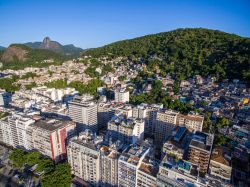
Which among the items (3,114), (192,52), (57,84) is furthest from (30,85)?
(192,52)

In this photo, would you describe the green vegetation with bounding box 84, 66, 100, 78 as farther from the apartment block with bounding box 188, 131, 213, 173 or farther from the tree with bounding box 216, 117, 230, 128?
the apartment block with bounding box 188, 131, 213, 173

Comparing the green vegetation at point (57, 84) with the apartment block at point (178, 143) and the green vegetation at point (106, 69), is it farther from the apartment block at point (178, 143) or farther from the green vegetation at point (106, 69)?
the apartment block at point (178, 143)

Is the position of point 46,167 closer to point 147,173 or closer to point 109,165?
point 109,165

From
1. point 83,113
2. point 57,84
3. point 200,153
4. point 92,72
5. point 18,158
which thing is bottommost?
point 18,158

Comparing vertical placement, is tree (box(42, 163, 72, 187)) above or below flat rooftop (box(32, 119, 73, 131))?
below

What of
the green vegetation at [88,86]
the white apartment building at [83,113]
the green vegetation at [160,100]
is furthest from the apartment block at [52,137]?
the green vegetation at [88,86]

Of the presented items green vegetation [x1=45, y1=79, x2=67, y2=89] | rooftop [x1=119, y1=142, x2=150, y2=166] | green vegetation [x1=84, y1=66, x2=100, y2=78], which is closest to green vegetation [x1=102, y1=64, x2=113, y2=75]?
green vegetation [x1=84, y1=66, x2=100, y2=78]
